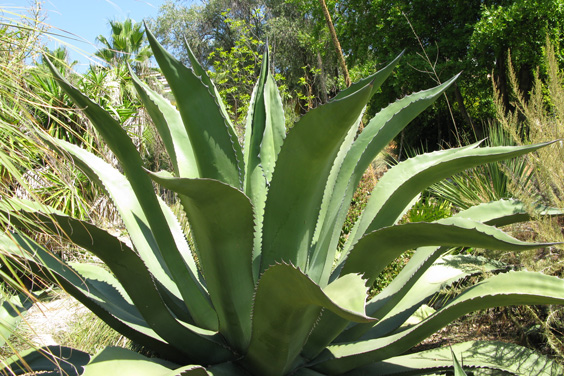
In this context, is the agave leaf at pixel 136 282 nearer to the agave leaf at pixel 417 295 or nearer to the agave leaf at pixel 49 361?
the agave leaf at pixel 49 361

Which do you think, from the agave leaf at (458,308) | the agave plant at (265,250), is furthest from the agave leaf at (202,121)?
the agave leaf at (458,308)

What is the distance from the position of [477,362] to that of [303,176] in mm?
950

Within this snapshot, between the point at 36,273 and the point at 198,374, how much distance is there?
0.69 metres

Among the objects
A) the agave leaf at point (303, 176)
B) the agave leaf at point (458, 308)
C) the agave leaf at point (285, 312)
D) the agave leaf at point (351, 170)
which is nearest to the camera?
the agave leaf at point (285, 312)

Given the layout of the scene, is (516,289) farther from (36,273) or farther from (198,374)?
(36,273)

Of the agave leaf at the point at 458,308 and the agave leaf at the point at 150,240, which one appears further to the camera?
the agave leaf at the point at 150,240

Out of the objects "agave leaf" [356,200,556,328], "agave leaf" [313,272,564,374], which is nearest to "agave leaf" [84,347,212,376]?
"agave leaf" [313,272,564,374]

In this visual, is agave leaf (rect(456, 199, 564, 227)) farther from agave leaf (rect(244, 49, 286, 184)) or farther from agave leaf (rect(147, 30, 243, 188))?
agave leaf (rect(147, 30, 243, 188))

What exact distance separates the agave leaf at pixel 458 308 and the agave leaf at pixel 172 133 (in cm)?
85

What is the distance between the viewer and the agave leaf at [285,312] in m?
1.15

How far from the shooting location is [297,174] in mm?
1477

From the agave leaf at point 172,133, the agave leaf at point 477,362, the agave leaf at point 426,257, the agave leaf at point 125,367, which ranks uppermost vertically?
the agave leaf at point 172,133

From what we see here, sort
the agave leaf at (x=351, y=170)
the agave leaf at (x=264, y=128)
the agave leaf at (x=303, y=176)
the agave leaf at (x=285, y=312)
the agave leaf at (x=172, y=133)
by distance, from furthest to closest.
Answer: the agave leaf at (x=264, y=128) → the agave leaf at (x=351, y=170) → the agave leaf at (x=172, y=133) → the agave leaf at (x=303, y=176) → the agave leaf at (x=285, y=312)

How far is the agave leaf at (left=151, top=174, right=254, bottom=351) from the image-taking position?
1.32m
